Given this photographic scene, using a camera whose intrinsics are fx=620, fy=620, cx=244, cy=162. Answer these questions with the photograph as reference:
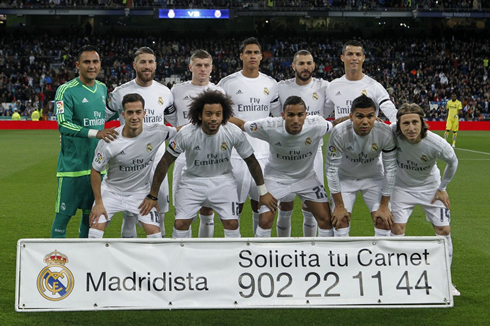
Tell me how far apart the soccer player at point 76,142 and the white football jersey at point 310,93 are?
85.4 inches

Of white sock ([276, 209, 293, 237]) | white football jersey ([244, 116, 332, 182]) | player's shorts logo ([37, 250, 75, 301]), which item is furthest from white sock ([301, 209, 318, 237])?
player's shorts logo ([37, 250, 75, 301])

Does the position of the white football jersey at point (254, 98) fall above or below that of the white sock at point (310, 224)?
above

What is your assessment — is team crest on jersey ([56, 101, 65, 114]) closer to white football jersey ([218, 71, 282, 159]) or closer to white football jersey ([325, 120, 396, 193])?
white football jersey ([218, 71, 282, 159])

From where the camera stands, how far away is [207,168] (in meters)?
5.99

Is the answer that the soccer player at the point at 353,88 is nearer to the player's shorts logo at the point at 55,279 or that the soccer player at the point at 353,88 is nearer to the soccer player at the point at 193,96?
the soccer player at the point at 193,96

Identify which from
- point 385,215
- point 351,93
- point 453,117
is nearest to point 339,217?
point 385,215

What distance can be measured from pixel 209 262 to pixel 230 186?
Answer: 4.40ft

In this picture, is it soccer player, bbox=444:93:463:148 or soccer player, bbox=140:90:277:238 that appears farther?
soccer player, bbox=444:93:463:148

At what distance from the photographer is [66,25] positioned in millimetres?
44438

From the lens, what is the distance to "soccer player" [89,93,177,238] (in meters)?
5.71

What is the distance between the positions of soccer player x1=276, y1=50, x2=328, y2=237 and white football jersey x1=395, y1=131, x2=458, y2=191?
112 centimetres

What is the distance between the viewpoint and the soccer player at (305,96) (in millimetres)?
6922

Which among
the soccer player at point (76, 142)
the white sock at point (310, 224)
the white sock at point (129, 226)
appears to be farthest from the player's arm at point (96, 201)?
the white sock at point (310, 224)

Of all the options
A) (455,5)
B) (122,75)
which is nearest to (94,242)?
(122,75)
